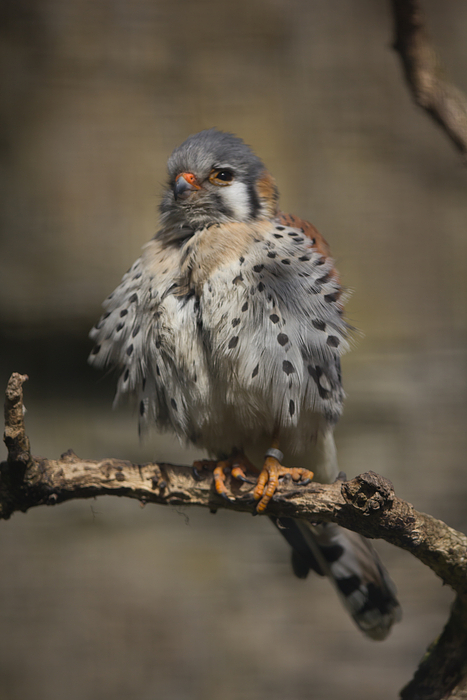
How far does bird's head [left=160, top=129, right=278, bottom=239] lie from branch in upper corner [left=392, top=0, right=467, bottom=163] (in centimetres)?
65

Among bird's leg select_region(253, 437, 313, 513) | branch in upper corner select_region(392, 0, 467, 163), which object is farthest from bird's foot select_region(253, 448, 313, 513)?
branch in upper corner select_region(392, 0, 467, 163)

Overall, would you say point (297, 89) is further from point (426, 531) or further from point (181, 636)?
point (181, 636)

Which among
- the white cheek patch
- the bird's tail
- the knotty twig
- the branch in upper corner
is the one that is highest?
the branch in upper corner

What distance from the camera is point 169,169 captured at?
2098mm

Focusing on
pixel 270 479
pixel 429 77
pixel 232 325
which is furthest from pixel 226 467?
pixel 429 77

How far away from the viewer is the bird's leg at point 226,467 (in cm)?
192

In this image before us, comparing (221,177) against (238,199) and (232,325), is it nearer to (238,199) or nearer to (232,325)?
(238,199)

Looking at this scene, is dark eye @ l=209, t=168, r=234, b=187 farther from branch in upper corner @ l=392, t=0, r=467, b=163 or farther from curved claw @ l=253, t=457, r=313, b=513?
curved claw @ l=253, t=457, r=313, b=513

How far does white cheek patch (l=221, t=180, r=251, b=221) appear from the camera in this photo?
2.05 m

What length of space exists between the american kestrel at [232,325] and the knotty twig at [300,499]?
0.29ft

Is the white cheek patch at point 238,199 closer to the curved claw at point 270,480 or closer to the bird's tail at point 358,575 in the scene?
the curved claw at point 270,480

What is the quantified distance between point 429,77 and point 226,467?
5.13 feet

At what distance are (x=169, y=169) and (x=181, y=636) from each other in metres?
3.06

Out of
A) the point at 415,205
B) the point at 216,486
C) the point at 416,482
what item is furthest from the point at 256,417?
the point at 415,205
